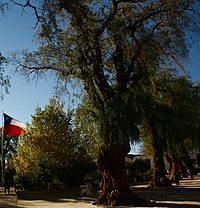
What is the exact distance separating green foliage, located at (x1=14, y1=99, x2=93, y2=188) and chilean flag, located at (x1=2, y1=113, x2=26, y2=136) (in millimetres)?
1100

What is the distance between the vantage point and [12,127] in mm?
31750

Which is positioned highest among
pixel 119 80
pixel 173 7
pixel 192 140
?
pixel 173 7

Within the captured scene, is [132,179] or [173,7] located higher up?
[173,7]

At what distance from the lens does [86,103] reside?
16.9m

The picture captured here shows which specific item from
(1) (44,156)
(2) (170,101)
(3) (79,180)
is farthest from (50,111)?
(2) (170,101)

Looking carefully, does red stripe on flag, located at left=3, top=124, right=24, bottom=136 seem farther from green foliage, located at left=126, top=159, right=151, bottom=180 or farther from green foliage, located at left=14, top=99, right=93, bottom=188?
green foliage, located at left=126, top=159, right=151, bottom=180

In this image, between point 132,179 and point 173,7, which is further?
point 132,179

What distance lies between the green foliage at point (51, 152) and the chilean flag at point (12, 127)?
43.3 inches

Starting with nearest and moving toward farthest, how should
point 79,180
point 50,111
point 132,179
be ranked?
point 79,180
point 50,111
point 132,179

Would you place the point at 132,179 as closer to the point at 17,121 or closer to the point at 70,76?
the point at 17,121

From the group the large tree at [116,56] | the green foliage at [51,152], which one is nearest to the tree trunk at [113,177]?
the large tree at [116,56]

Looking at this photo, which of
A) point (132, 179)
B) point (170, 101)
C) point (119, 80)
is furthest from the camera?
point (132, 179)

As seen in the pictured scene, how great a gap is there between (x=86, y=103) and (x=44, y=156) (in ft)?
35.1

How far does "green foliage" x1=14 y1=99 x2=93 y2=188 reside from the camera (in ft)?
83.3
